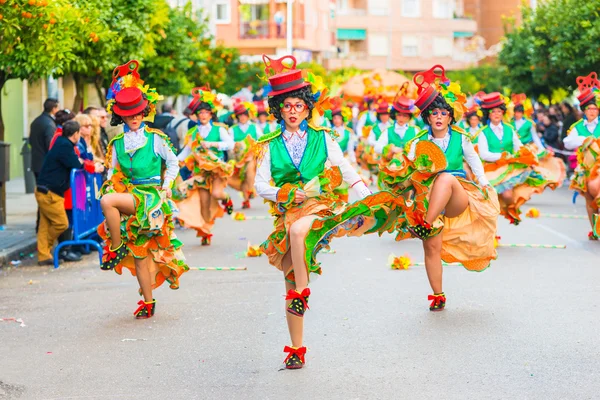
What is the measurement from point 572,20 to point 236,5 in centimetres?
4555

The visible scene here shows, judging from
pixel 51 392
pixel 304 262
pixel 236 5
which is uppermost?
pixel 236 5

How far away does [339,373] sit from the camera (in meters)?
7.41

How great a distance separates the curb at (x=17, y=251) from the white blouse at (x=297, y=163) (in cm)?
636

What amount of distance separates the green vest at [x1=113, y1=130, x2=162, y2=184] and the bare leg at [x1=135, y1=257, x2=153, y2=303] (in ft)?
2.27

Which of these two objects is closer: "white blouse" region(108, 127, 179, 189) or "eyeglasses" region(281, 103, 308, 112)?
"eyeglasses" region(281, 103, 308, 112)

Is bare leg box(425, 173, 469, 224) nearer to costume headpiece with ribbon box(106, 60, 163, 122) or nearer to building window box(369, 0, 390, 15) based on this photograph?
costume headpiece with ribbon box(106, 60, 163, 122)

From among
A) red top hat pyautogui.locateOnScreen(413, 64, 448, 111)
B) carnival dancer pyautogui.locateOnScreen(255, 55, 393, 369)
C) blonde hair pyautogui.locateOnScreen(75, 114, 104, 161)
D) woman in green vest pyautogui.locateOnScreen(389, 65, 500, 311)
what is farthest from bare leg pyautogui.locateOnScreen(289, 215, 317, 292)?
blonde hair pyautogui.locateOnScreen(75, 114, 104, 161)

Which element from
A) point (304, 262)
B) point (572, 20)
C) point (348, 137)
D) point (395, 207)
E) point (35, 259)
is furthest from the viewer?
point (572, 20)

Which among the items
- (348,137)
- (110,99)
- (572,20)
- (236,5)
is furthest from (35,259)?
(236,5)

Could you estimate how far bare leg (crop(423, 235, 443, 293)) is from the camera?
379 inches

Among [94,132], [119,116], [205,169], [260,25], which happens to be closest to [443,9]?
[260,25]

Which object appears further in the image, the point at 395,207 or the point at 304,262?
the point at 395,207

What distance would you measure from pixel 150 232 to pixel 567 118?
19730 millimetres

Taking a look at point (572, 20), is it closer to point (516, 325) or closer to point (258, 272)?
point (258, 272)
